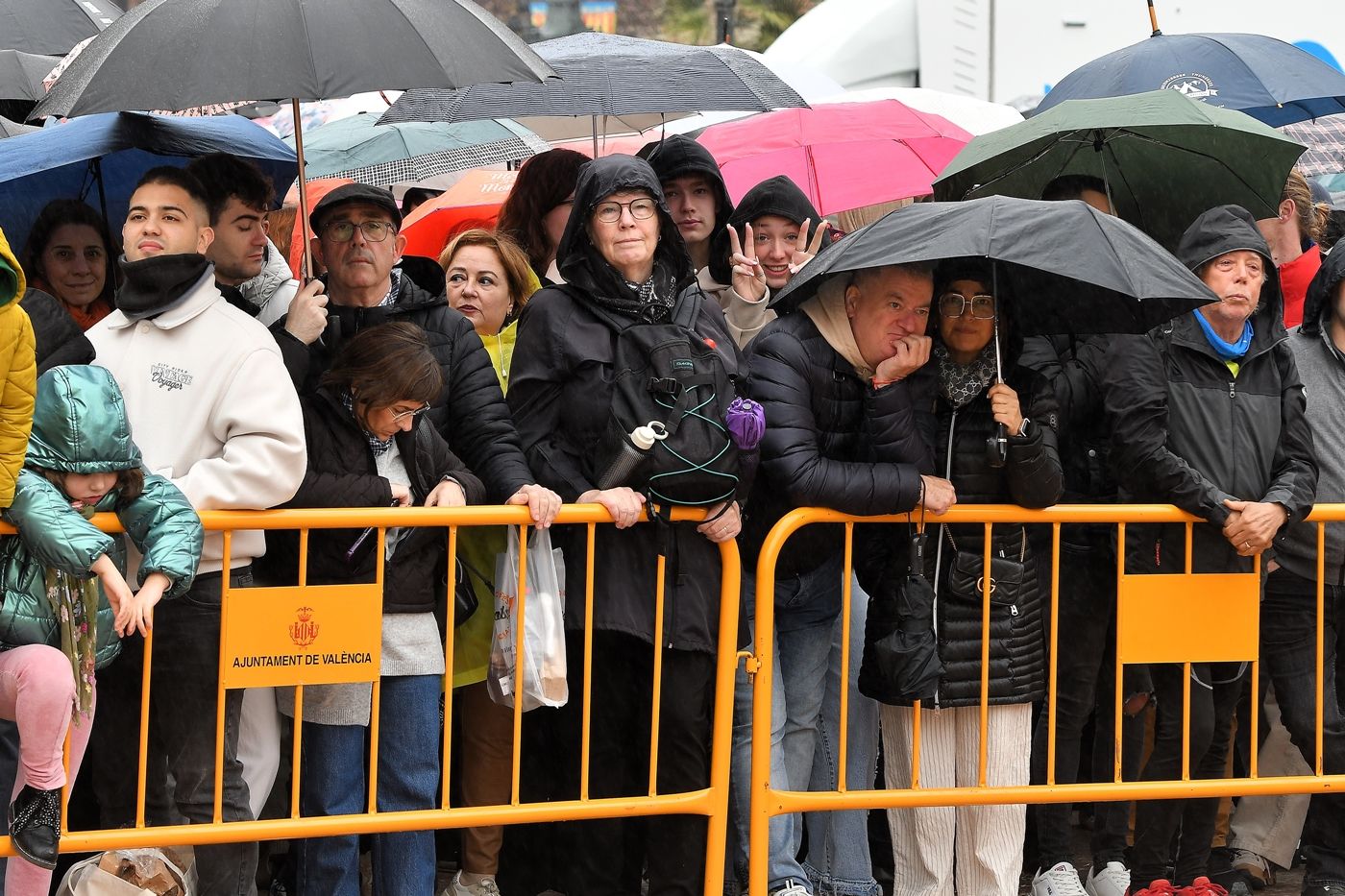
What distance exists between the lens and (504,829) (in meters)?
5.55

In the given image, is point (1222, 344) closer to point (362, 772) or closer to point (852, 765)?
point (852, 765)

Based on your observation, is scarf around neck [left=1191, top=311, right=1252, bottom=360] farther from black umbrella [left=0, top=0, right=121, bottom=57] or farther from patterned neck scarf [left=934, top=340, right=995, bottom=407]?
black umbrella [left=0, top=0, right=121, bottom=57]

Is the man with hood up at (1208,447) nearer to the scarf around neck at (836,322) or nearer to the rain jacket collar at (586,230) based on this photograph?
the scarf around neck at (836,322)

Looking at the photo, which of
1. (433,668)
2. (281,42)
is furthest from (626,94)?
(433,668)

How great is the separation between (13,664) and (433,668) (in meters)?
1.21

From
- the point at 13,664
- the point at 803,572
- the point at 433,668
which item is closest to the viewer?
the point at 13,664

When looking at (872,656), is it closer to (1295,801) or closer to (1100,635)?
(1100,635)

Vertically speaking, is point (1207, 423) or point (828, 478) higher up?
point (1207, 423)

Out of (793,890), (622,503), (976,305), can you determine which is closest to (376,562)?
(622,503)

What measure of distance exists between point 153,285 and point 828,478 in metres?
2.00

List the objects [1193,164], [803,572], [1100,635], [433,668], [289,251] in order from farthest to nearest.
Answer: [289,251] < [1193,164] < [1100,635] < [803,572] < [433,668]

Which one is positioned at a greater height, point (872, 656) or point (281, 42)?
point (281, 42)

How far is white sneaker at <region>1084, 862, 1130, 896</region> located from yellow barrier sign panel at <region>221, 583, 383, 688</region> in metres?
2.70

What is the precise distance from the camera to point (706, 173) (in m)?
6.21
